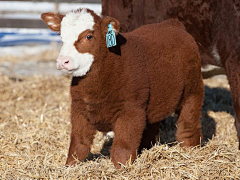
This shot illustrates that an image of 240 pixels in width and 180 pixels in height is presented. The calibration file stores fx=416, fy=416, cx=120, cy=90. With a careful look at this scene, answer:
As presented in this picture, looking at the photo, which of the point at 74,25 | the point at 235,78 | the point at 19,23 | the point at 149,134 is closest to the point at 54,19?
the point at 74,25

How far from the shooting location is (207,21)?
4172 millimetres

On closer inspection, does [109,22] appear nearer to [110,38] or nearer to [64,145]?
[110,38]

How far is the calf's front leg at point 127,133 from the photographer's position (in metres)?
2.97

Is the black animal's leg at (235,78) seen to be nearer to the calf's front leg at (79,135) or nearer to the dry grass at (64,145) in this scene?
the dry grass at (64,145)

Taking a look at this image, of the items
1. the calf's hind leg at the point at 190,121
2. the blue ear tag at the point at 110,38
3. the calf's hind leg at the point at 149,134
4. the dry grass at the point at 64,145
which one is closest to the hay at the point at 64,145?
the dry grass at the point at 64,145

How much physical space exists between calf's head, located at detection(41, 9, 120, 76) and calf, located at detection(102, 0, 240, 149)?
59.0 inches

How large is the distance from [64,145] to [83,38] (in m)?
1.59

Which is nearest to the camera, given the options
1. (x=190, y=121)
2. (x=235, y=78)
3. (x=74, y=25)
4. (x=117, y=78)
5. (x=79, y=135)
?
(x=74, y=25)

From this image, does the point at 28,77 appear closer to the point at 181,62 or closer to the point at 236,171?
the point at 181,62

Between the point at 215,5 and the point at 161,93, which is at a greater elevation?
the point at 215,5

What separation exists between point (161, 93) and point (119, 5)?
1.86 m

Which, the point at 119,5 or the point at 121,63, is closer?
the point at 121,63

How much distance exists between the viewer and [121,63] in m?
2.95

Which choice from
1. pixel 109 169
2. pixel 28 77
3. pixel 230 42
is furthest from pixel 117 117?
pixel 28 77
